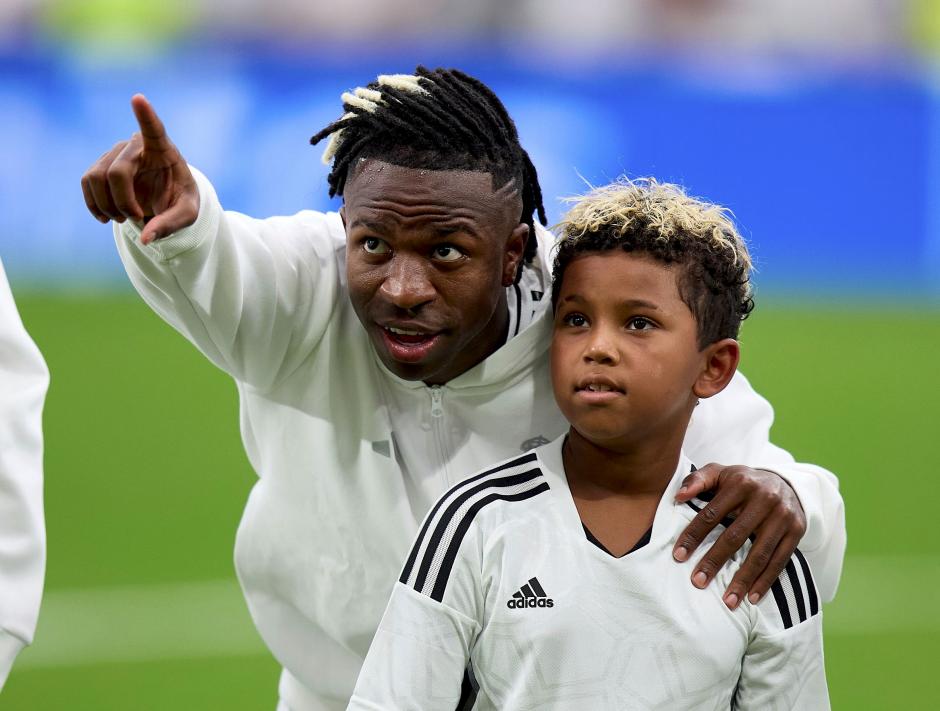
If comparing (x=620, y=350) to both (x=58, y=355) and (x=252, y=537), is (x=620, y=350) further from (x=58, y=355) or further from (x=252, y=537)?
(x=58, y=355)

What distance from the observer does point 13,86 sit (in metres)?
7.02

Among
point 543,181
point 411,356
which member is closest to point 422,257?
point 411,356

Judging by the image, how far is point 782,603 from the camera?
1937mm

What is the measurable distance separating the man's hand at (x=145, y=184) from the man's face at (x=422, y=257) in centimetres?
27

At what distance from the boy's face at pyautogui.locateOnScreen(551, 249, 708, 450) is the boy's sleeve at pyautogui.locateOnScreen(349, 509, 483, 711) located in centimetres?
29

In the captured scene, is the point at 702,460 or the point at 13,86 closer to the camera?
the point at 702,460

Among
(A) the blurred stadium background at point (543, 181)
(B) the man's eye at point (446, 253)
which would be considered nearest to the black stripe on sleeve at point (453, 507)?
(B) the man's eye at point (446, 253)

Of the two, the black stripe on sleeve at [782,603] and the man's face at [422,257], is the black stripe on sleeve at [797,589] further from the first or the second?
the man's face at [422,257]

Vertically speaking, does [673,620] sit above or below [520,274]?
below

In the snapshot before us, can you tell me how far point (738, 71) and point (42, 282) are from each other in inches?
163

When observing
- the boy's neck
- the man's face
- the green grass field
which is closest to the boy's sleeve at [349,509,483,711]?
the boy's neck

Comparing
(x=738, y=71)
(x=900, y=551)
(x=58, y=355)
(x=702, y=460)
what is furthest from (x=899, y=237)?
(x=702, y=460)

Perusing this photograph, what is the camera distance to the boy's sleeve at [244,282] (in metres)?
1.94

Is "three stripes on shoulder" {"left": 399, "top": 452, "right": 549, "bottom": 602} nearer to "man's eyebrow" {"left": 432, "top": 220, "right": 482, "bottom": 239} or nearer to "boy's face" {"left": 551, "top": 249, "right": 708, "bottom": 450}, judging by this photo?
"boy's face" {"left": 551, "top": 249, "right": 708, "bottom": 450}
